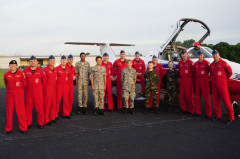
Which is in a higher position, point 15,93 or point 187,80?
point 187,80

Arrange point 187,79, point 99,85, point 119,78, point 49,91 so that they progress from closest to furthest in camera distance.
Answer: point 49,91 → point 187,79 → point 99,85 → point 119,78

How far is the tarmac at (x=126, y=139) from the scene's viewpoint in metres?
3.41

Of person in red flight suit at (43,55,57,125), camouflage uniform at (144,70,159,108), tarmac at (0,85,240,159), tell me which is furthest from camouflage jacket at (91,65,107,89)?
camouflage uniform at (144,70,159,108)

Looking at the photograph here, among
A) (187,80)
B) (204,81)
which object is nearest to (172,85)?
(187,80)

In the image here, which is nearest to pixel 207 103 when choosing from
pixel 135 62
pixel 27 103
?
pixel 135 62

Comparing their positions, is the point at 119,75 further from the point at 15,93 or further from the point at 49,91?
the point at 15,93

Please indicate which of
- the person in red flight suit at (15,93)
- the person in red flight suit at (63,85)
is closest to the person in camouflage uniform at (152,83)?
the person in red flight suit at (63,85)

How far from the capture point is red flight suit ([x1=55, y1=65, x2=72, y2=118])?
570 centimetres

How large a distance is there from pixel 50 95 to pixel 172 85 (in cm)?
395

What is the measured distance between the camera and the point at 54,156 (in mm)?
3340

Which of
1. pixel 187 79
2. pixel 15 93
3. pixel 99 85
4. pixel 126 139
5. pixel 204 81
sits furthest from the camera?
pixel 99 85

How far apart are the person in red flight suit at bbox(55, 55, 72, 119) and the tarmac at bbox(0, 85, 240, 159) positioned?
37cm

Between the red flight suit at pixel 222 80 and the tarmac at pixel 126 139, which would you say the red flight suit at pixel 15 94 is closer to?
the tarmac at pixel 126 139

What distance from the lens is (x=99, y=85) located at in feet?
20.6
